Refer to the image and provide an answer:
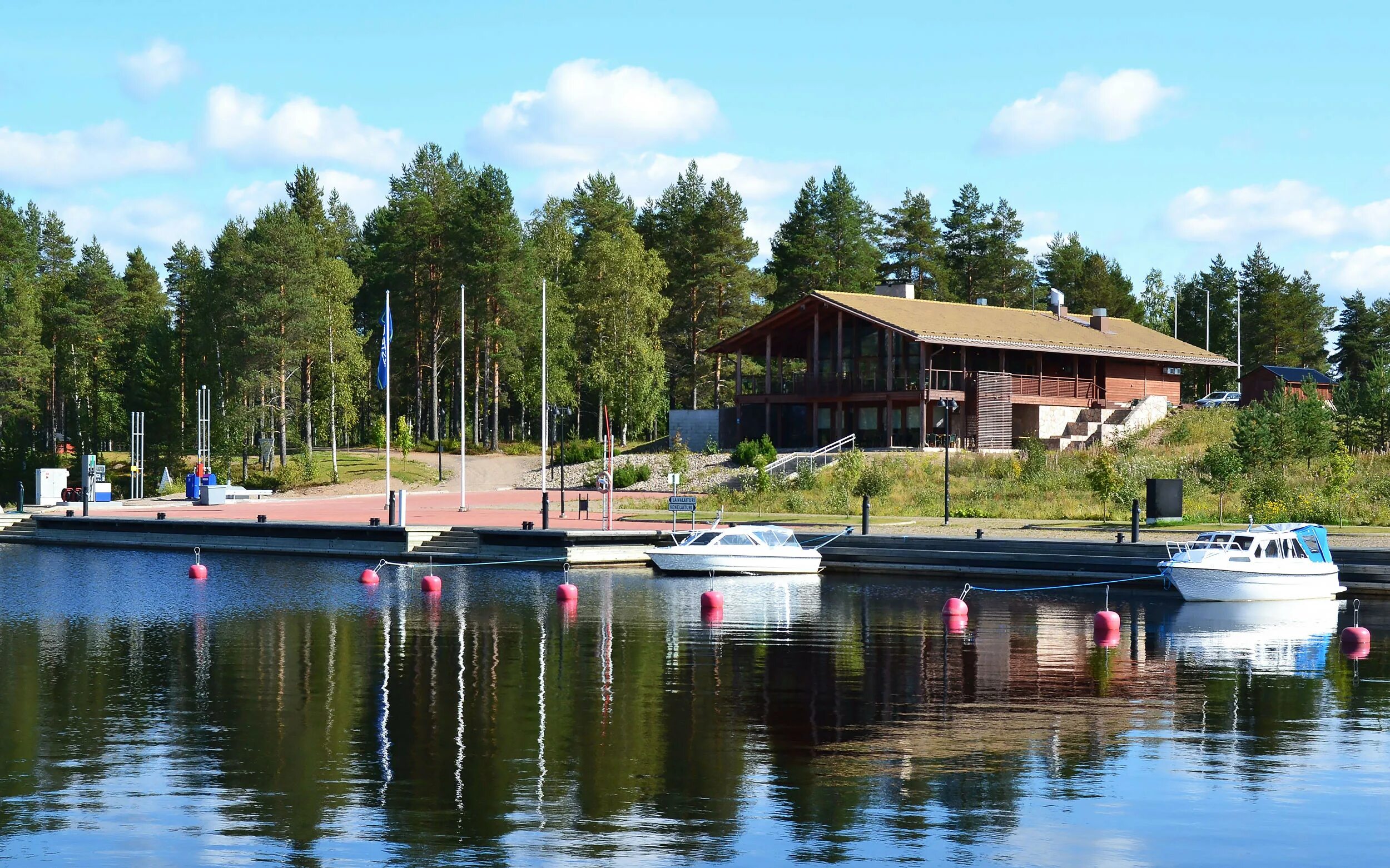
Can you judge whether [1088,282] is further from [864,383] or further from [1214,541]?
[1214,541]

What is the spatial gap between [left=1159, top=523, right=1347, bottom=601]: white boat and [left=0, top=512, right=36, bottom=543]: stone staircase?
160 feet

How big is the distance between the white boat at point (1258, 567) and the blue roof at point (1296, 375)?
5364 cm

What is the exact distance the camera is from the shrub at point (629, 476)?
237 ft

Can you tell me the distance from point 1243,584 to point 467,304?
220 ft

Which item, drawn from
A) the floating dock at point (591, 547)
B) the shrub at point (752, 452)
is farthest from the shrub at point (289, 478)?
the shrub at point (752, 452)

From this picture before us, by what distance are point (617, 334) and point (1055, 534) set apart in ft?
172

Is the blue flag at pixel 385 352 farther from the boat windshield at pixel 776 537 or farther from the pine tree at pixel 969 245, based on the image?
the pine tree at pixel 969 245

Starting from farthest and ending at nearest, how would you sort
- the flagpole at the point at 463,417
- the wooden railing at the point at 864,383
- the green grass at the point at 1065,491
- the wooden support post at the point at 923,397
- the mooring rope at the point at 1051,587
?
the wooden railing at the point at 864,383 < the wooden support post at the point at 923,397 < the flagpole at the point at 463,417 < the green grass at the point at 1065,491 < the mooring rope at the point at 1051,587

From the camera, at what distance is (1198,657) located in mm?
29047

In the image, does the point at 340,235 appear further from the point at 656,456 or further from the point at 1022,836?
the point at 1022,836

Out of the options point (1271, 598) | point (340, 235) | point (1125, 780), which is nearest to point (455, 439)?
point (340, 235)

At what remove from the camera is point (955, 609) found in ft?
112

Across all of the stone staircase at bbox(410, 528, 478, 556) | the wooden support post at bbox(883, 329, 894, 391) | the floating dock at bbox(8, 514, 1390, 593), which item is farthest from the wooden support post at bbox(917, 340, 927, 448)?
the stone staircase at bbox(410, 528, 478, 556)

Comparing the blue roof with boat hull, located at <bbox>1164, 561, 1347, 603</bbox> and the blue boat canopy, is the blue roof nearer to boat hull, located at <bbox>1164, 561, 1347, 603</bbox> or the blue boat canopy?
the blue boat canopy
